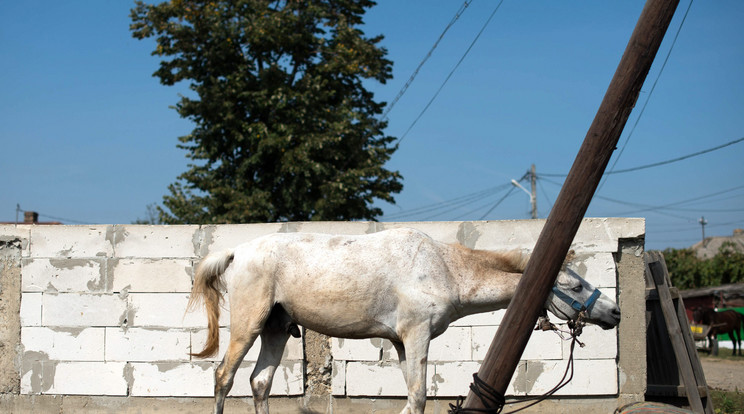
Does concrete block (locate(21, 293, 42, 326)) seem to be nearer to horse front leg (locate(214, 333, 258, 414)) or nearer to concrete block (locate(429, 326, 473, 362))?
horse front leg (locate(214, 333, 258, 414))

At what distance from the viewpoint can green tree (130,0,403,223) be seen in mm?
19281

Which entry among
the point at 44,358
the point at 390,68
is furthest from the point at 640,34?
the point at 390,68

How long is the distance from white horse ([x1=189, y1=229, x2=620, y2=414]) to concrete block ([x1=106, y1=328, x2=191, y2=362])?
6.05 feet

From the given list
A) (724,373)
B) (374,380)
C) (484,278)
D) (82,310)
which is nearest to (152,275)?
(82,310)

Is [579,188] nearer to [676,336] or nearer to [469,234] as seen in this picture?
[469,234]

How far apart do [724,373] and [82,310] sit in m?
12.1

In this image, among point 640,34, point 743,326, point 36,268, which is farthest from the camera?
point 743,326

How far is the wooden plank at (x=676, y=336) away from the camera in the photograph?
6691mm

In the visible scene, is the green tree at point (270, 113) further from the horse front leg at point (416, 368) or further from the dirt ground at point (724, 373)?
the horse front leg at point (416, 368)

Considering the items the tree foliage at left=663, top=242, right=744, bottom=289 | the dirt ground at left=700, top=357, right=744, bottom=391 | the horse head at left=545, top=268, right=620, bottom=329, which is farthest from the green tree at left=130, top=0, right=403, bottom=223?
the tree foliage at left=663, top=242, right=744, bottom=289

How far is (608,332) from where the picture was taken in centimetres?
671

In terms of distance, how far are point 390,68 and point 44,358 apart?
56.3 ft

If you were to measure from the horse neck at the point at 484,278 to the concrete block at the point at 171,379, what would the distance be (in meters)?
3.09

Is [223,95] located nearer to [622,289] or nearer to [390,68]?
[390,68]
